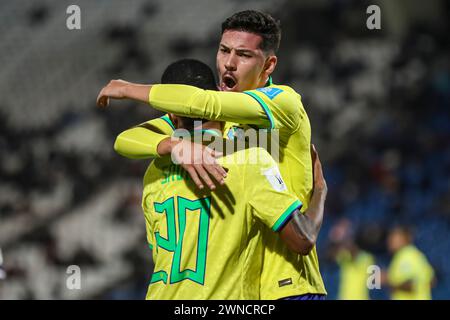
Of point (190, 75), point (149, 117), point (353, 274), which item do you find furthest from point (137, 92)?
point (149, 117)

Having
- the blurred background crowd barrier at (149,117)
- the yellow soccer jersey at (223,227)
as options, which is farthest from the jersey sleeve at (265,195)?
the blurred background crowd barrier at (149,117)

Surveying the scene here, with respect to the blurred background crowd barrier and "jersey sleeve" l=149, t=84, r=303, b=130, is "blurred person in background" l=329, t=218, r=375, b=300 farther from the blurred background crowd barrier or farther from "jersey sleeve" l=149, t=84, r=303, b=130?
"jersey sleeve" l=149, t=84, r=303, b=130

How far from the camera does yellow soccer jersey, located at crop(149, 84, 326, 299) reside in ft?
9.46

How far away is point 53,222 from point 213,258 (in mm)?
7673

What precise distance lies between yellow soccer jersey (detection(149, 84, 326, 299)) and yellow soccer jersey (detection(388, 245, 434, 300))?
5.16 meters

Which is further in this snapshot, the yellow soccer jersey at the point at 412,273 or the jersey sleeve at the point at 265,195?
the yellow soccer jersey at the point at 412,273

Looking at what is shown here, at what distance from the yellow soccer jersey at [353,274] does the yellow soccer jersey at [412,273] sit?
0.77m

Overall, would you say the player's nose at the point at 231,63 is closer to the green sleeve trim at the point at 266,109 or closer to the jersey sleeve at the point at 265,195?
the green sleeve trim at the point at 266,109

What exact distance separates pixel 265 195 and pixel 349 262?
6710 mm

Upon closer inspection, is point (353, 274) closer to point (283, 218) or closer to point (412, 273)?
point (412, 273)

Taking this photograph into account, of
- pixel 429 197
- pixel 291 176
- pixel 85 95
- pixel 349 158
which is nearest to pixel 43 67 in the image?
pixel 85 95

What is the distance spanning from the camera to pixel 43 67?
37.2ft

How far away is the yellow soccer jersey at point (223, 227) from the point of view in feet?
9.48
